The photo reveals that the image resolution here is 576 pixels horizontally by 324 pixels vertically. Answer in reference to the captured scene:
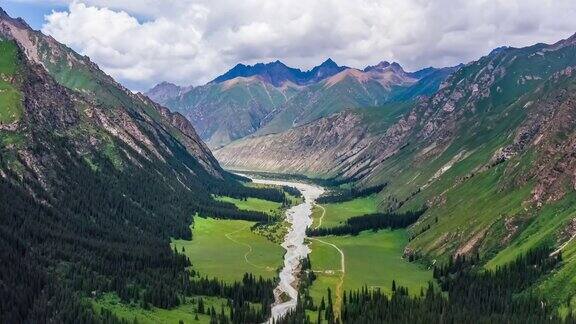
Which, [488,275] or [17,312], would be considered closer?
[17,312]

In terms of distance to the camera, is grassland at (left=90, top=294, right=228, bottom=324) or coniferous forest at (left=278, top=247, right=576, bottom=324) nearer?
coniferous forest at (left=278, top=247, right=576, bottom=324)

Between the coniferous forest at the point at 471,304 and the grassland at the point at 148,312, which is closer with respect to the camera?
the coniferous forest at the point at 471,304

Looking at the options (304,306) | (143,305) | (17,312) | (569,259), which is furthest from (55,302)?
(569,259)

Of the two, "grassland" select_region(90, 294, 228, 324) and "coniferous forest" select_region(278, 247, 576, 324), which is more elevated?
"coniferous forest" select_region(278, 247, 576, 324)

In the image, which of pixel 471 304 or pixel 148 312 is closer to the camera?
pixel 471 304

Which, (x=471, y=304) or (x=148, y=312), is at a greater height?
(x=471, y=304)

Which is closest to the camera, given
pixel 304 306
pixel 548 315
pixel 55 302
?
pixel 548 315

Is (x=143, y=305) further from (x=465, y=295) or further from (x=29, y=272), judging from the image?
(x=465, y=295)

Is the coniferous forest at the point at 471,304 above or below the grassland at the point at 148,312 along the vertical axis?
above
